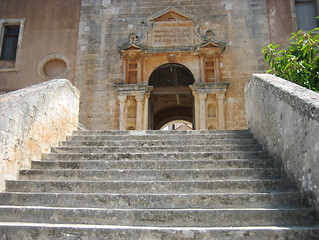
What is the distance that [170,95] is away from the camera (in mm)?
14219

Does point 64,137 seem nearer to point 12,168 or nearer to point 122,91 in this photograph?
point 12,168

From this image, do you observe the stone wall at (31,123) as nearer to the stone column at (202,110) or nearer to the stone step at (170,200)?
the stone step at (170,200)

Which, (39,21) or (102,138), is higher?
(39,21)

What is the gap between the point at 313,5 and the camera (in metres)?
10.8

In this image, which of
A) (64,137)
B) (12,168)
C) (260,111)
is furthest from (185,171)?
(64,137)

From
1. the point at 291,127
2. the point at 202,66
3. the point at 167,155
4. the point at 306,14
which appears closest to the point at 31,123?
the point at 167,155

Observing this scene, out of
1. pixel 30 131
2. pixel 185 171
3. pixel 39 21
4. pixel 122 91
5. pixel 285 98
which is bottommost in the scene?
pixel 185 171

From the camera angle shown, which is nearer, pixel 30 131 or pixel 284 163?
pixel 284 163

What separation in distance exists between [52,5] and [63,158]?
8.91 meters

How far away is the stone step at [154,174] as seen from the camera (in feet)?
11.8

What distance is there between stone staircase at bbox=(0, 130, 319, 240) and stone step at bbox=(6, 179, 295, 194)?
1cm

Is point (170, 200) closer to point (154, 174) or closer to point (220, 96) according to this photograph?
point (154, 174)

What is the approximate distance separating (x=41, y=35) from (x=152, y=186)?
9.55 metres

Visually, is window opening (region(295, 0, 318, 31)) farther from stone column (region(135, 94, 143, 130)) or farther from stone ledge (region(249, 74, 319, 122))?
stone ledge (region(249, 74, 319, 122))
